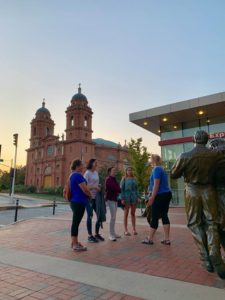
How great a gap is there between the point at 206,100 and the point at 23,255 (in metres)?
14.0

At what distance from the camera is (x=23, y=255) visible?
5.25m

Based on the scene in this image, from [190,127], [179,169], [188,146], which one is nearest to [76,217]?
[179,169]

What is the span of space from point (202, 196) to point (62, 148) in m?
71.8

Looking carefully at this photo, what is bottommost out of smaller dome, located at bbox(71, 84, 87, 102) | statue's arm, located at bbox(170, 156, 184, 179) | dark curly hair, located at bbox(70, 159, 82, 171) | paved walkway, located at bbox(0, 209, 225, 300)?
paved walkway, located at bbox(0, 209, 225, 300)

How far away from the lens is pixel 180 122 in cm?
1983

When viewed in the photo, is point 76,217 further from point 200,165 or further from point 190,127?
point 190,127

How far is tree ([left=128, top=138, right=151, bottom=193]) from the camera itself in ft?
50.1

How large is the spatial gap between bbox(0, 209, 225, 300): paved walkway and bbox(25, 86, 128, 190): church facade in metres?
55.9

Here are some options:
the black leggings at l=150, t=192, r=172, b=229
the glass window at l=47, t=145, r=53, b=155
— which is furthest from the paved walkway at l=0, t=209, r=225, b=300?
the glass window at l=47, t=145, r=53, b=155

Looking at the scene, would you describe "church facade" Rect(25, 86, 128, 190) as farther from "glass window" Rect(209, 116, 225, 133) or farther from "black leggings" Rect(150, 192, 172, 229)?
"black leggings" Rect(150, 192, 172, 229)

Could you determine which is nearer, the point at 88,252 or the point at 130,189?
the point at 88,252

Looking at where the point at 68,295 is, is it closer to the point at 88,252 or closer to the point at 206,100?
the point at 88,252

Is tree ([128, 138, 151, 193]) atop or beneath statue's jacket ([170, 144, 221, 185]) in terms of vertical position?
atop

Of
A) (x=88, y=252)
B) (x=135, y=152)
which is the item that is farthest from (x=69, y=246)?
(x=135, y=152)
